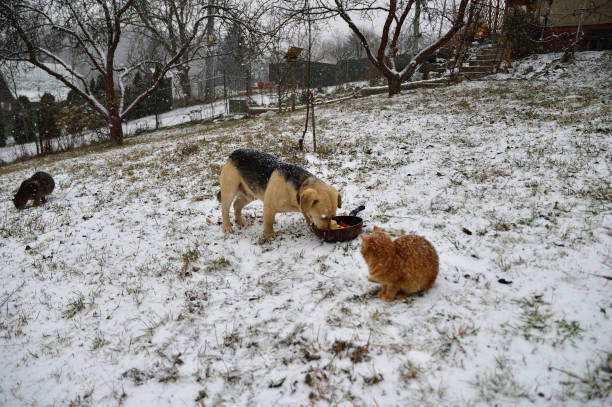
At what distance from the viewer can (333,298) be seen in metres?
2.97

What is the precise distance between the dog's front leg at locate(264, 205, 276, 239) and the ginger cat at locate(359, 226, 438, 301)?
72.4 inches

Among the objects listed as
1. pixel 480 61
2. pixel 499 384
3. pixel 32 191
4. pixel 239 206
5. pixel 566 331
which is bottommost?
pixel 499 384

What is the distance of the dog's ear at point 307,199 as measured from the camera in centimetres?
354

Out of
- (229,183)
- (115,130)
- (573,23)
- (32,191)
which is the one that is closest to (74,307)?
(229,183)

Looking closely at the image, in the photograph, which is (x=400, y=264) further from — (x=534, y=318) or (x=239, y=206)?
(x=239, y=206)

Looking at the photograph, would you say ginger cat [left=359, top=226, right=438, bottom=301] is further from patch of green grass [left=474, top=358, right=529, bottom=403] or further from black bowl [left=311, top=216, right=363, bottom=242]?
black bowl [left=311, top=216, right=363, bottom=242]

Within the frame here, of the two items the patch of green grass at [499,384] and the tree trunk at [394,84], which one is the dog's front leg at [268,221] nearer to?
the patch of green grass at [499,384]

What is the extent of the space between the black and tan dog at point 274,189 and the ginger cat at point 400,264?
3.44 feet

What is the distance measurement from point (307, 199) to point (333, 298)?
1211 millimetres

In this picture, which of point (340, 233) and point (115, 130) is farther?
point (115, 130)

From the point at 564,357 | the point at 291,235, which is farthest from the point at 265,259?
the point at 564,357

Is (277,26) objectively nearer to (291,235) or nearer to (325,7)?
(325,7)

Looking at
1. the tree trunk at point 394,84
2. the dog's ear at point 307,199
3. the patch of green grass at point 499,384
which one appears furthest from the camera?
the tree trunk at point 394,84

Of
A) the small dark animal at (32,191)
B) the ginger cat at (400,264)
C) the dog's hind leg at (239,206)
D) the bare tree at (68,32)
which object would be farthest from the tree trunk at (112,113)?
the ginger cat at (400,264)
